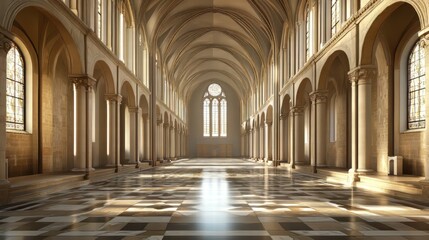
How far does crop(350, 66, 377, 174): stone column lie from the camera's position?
15094 millimetres

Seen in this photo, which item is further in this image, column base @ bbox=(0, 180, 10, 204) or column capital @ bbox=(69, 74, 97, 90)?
column capital @ bbox=(69, 74, 97, 90)

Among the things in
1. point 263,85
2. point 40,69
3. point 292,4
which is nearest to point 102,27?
point 40,69

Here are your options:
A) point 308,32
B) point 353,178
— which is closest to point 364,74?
point 353,178

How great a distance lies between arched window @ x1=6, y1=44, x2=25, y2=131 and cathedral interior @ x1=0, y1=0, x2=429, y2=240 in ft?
0.22

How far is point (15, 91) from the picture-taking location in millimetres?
16312

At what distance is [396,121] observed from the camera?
17641 millimetres

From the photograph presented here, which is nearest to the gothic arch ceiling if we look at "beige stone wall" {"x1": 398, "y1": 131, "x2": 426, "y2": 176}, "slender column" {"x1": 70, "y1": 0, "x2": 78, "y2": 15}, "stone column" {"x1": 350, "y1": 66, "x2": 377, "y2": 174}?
"slender column" {"x1": 70, "y1": 0, "x2": 78, "y2": 15}

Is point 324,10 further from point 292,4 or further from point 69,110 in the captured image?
point 69,110

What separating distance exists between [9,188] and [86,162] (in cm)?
652

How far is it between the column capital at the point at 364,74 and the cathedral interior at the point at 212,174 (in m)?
0.04

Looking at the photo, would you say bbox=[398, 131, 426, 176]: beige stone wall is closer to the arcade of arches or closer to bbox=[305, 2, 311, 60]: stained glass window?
the arcade of arches

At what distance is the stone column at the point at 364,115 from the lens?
1509cm

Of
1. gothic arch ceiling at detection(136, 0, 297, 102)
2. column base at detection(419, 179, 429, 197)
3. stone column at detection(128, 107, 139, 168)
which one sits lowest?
column base at detection(419, 179, 429, 197)

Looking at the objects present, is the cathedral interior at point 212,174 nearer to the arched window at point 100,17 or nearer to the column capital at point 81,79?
the column capital at point 81,79
